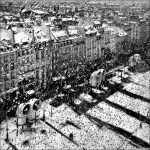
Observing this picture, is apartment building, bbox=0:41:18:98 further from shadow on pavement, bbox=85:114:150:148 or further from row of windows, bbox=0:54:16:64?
shadow on pavement, bbox=85:114:150:148

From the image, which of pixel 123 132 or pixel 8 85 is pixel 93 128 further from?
pixel 8 85

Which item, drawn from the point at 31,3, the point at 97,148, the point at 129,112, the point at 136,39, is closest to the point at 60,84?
the point at 129,112

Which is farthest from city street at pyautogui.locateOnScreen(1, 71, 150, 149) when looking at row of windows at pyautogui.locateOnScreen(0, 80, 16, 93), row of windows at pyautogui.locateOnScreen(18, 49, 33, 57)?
row of windows at pyautogui.locateOnScreen(18, 49, 33, 57)

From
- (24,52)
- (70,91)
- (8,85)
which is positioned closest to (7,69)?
(8,85)

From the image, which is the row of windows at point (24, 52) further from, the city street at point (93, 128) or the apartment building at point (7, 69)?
the city street at point (93, 128)

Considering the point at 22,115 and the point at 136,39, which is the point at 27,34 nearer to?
the point at 22,115

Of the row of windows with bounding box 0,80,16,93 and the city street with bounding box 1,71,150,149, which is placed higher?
the row of windows with bounding box 0,80,16,93

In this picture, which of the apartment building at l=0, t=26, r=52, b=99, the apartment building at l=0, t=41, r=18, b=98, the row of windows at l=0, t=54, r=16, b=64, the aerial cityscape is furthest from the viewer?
the apartment building at l=0, t=26, r=52, b=99

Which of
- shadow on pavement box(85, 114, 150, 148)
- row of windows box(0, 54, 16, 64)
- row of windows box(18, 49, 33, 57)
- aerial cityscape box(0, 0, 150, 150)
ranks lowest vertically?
shadow on pavement box(85, 114, 150, 148)
